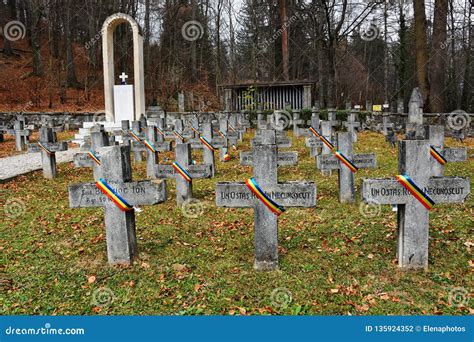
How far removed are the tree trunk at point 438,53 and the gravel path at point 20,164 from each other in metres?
14.1

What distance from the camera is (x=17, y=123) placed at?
50.7ft

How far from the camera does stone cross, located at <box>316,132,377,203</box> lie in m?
6.91

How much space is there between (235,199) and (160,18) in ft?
107

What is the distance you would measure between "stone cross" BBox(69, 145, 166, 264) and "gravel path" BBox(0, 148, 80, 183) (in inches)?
239

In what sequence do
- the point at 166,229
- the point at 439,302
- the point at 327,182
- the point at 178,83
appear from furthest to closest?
the point at 178,83
the point at 327,182
the point at 166,229
the point at 439,302

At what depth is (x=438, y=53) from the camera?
1700 cm

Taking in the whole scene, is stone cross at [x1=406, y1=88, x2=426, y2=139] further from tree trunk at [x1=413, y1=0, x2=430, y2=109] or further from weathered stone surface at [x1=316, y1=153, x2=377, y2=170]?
tree trunk at [x1=413, y1=0, x2=430, y2=109]

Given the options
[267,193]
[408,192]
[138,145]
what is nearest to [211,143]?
[138,145]

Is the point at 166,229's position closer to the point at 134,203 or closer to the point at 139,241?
the point at 139,241

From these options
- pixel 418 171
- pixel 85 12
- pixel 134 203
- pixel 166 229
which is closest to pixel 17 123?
pixel 166 229

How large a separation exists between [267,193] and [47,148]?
24.8 ft

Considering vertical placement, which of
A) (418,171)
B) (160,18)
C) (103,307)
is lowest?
(103,307)

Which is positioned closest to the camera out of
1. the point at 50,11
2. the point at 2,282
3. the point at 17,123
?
the point at 2,282

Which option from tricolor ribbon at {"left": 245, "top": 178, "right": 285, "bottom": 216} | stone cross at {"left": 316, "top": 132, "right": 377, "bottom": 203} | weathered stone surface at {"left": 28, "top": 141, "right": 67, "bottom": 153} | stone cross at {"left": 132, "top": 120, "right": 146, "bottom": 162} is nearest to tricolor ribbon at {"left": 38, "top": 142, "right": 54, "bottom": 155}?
weathered stone surface at {"left": 28, "top": 141, "right": 67, "bottom": 153}
